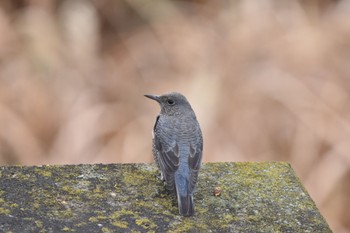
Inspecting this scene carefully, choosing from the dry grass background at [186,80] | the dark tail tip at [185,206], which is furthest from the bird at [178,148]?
the dry grass background at [186,80]

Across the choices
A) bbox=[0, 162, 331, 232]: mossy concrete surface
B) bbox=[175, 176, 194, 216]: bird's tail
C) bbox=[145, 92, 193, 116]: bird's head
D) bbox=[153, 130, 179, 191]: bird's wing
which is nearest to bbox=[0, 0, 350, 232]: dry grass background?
bbox=[145, 92, 193, 116]: bird's head

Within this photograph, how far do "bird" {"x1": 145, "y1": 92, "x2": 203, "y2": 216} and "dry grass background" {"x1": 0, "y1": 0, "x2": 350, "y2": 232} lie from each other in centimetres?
180

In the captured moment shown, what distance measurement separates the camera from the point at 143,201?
3.58 metres

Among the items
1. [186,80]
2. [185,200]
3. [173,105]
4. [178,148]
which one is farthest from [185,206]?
[186,80]

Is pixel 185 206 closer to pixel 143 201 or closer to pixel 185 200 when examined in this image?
pixel 185 200

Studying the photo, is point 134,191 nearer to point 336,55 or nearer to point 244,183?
point 244,183

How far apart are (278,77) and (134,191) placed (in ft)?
11.0

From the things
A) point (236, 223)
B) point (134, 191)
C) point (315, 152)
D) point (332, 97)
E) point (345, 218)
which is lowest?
point (236, 223)

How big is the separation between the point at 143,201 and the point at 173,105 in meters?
1.04

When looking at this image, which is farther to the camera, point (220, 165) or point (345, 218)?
Answer: point (345, 218)

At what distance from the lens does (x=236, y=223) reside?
3.46 meters

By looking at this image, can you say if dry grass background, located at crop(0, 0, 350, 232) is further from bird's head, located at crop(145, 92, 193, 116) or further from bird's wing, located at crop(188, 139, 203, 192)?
bird's wing, located at crop(188, 139, 203, 192)

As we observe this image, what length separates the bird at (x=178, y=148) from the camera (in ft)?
12.0

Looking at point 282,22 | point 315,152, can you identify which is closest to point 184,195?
point 315,152
